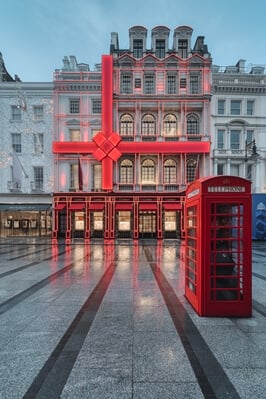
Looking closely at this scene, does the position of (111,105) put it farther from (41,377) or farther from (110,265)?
(41,377)

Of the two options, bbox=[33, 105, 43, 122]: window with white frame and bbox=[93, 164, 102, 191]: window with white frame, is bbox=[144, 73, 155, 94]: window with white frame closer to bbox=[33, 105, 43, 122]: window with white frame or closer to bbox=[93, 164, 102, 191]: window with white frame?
bbox=[93, 164, 102, 191]: window with white frame

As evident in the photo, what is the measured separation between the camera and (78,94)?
2727cm

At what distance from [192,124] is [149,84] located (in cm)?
639

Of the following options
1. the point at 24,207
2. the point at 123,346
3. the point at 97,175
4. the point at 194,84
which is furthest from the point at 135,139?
the point at 123,346

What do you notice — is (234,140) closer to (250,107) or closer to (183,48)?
(250,107)

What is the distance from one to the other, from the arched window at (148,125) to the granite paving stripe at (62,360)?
2338 centimetres

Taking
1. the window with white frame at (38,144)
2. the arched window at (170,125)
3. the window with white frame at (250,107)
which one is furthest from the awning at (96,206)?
the window with white frame at (250,107)

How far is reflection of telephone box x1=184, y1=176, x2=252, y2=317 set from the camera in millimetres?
5336

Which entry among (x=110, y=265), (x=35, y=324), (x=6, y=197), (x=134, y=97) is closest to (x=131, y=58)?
(x=134, y=97)

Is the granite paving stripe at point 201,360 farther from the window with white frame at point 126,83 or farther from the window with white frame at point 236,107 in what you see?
the window with white frame at point 236,107

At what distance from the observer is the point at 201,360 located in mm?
3809

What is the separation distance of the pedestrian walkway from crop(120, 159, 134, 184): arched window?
66.1ft

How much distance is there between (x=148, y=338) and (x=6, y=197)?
26.4m

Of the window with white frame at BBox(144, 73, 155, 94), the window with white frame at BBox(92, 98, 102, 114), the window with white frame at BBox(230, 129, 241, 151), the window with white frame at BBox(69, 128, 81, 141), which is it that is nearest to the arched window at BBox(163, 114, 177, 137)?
the window with white frame at BBox(144, 73, 155, 94)
